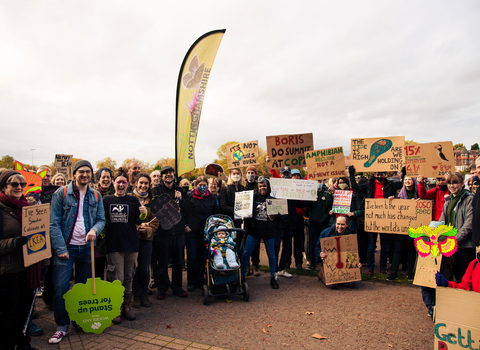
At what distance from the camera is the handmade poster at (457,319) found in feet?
9.73

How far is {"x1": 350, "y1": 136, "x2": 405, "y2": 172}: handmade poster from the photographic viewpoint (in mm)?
7312

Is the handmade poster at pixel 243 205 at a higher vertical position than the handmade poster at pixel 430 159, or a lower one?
lower

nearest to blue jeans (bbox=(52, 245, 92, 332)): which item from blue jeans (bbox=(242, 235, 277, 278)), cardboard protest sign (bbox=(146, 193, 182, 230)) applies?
cardboard protest sign (bbox=(146, 193, 182, 230))

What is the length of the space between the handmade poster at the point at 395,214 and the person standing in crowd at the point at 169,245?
171 inches

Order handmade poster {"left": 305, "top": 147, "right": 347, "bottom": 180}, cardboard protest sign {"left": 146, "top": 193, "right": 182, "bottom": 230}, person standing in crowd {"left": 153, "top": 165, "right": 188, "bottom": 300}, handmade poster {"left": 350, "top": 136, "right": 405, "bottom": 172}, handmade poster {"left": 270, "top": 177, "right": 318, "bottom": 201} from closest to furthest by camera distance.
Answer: cardboard protest sign {"left": 146, "top": 193, "right": 182, "bottom": 230}, person standing in crowd {"left": 153, "top": 165, "right": 188, "bottom": 300}, handmade poster {"left": 270, "top": 177, "right": 318, "bottom": 201}, handmade poster {"left": 350, "top": 136, "right": 405, "bottom": 172}, handmade poster {"left": 305, "top": 147, "right": 347, "bottom": 180}

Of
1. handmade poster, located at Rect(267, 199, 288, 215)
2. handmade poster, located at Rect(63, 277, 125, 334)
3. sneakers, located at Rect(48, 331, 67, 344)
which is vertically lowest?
sneakers, located at Rect(48, 331, 67, 344)

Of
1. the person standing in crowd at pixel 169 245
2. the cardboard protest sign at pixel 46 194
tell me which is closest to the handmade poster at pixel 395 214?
the person standing in crowd at pixel 169 245

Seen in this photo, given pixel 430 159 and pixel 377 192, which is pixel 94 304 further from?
pixel 430 159

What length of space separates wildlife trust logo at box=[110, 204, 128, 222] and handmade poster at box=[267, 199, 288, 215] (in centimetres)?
291

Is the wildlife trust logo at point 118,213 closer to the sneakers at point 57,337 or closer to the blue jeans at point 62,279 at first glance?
the blue jeans at point 62,279

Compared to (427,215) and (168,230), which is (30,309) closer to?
(168,230)

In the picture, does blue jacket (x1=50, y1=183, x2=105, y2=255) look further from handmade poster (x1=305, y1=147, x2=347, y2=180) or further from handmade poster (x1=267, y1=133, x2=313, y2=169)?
handmade poster (x1=305, y1=147, x2=347, y2=180)

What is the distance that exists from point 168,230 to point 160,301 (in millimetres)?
1310

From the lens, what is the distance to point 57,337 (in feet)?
12.6
